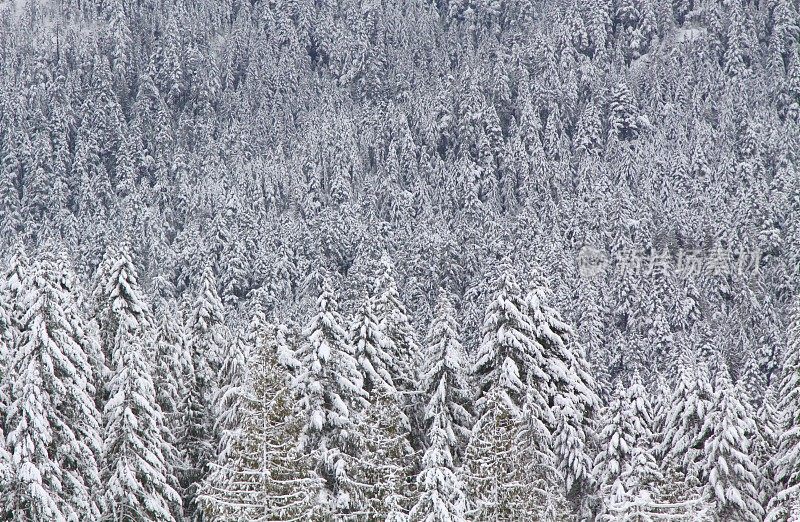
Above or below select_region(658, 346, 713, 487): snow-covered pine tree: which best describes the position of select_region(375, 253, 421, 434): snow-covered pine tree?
above

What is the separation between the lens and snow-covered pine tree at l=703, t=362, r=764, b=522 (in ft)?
95.5

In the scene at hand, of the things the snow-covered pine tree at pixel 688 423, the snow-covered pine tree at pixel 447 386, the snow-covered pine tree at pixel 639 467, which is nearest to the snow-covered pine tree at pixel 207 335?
the snow-covered pine tree at pixel 447 386

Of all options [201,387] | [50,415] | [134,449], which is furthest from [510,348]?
[201,387]

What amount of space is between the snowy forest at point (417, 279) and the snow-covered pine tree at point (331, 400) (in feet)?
0.24

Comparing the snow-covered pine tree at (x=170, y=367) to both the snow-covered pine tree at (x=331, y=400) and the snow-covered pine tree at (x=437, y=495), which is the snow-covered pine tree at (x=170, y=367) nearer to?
the snow-covered pine tree at (x=331, y=400)

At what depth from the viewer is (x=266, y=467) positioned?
21250 mm

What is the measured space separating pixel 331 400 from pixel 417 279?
7868 cm

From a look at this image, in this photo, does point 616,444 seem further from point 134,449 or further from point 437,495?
point 134,449

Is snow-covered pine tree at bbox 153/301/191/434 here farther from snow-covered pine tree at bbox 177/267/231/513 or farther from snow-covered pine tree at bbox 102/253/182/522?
snow-covered pine tree at bbox 102/253/182/522

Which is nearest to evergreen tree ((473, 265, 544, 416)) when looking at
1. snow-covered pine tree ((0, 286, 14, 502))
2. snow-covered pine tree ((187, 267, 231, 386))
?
snow-covered pine tree ((187, 267, 231, 386))

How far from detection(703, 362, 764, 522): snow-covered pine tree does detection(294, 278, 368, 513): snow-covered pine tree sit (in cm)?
1051

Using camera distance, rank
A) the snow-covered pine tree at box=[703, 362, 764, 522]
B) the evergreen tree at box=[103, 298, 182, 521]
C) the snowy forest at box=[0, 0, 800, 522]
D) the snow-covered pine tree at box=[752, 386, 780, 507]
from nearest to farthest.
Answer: the snowy forest at box=[0, 0, 800, 522] → the evergreen tree at box=[103, 298, 182, 521] → the snow-covered pine tree at box=[703, 362, 764, 522] → the snow-covered pine tree at box=[752, 386, 780, 507]

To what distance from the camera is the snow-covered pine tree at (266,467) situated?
68.7ft

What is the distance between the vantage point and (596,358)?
6788 cm
